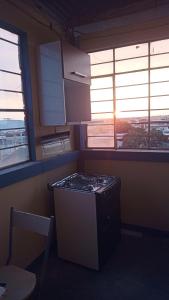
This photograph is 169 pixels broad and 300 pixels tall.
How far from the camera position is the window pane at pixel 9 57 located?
1.97m

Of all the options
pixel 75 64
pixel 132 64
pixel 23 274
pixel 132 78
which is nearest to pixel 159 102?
pixel 132 78

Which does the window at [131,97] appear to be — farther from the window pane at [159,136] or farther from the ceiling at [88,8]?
the ceiling at [88,8]

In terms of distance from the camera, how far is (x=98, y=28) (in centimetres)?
263

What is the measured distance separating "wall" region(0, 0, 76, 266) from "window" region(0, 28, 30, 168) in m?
0.11

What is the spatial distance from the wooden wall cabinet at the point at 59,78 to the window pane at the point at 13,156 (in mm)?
348

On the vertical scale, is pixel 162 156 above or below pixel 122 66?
below

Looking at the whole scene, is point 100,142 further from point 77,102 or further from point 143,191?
point 143,191

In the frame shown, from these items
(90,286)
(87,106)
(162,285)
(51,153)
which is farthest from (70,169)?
(162,285)

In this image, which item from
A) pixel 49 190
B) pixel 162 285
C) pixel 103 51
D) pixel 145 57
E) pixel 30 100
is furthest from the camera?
pixel 103 51

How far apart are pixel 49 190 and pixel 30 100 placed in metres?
0.91

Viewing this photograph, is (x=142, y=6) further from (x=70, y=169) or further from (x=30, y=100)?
(x=70, y=169)

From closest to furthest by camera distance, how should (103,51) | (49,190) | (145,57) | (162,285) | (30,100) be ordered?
(162,285), (30,100), (49,190), (145,57), (103,51)

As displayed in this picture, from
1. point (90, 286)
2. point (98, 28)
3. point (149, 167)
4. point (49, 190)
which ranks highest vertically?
point (98, 28)

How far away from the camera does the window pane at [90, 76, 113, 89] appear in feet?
9.16
